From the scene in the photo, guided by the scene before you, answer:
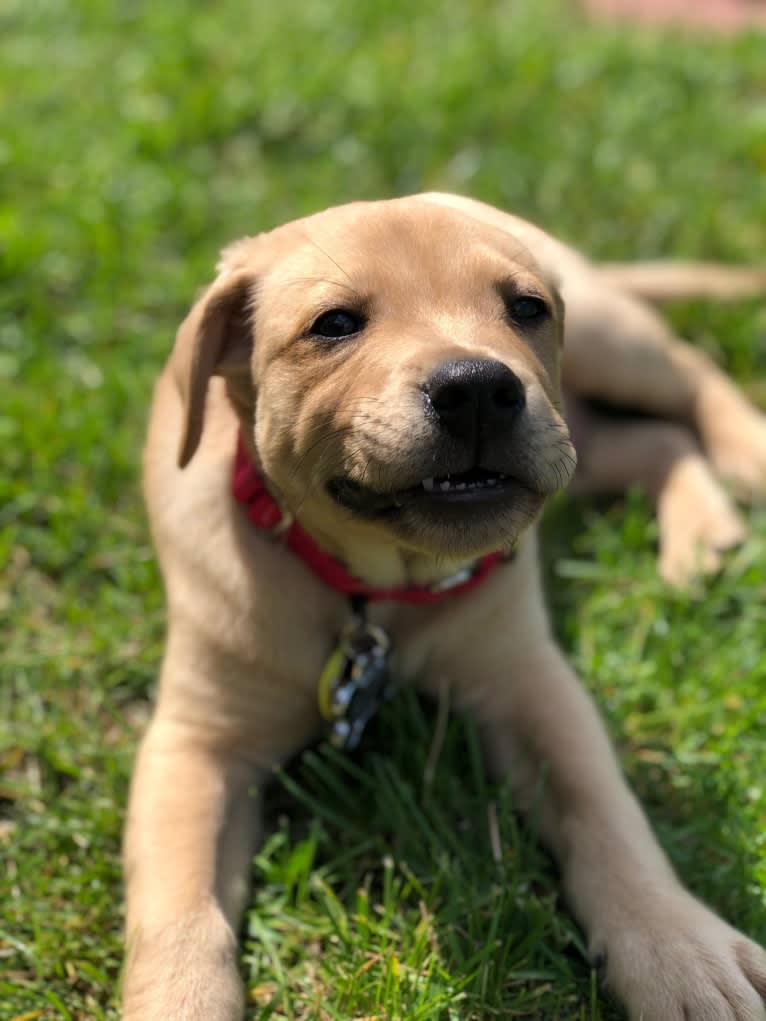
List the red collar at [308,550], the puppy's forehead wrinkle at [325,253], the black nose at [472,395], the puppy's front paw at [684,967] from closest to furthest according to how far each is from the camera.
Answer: the black nose at [472,395] < the puppy's front paw at [684,967] < the puppy's forehead wrinkle at [325,253] < the red collar at [308,550]

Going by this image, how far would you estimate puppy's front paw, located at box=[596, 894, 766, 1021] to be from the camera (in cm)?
259

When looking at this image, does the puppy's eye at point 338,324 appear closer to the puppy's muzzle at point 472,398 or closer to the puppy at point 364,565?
the puppy at point 364,565

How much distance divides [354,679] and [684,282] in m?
2.78

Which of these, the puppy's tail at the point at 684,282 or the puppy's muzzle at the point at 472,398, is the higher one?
the puppy's muzzle at the point at 472,398

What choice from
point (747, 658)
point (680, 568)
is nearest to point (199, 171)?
point (680, 568)

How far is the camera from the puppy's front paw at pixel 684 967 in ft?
8.50

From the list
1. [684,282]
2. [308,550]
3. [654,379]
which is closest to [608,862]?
[308,550]

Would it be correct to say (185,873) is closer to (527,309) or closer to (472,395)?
(472,395)

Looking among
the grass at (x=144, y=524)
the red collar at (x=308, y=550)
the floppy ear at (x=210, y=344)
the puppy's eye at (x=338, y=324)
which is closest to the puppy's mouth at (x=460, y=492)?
the puppy's eye at (x=338, y=324)

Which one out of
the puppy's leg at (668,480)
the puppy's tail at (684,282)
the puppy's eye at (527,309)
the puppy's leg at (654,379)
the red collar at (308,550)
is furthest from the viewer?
the puppy's tail at (684,282)

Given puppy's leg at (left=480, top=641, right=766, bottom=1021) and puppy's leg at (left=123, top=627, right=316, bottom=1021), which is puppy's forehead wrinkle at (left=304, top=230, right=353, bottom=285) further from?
puppy's leg at (left=480, top=641, right=766, bottom=1021)

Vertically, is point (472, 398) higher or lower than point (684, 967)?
higher

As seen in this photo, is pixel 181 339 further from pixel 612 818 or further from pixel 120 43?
pixel 120 43

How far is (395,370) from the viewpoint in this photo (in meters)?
2.58
